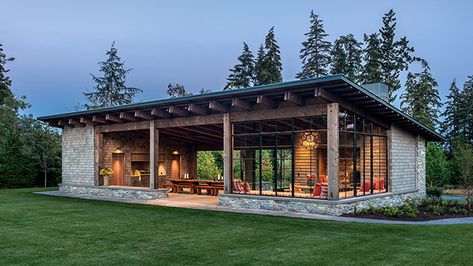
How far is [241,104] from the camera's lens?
13.2 m

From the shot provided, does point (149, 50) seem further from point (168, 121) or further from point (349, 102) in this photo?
point (349, 102)

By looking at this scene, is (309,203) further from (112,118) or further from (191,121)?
(112,118)

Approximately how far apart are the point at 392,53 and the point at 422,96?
476 cm

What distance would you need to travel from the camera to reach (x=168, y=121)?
1655 cm

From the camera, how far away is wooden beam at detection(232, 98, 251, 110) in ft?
42.9

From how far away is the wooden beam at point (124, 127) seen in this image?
17.6m

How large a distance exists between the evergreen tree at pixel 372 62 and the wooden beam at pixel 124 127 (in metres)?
21.6

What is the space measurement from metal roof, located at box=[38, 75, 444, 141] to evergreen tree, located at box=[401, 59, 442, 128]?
1862 cm

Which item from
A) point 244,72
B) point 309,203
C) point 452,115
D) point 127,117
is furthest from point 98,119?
point 452,115

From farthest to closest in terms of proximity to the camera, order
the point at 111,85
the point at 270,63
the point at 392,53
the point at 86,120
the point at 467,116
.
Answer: the point at 111,85, the point at 467,116, the point at 270,63, the point at 392,53, the point at 86,120

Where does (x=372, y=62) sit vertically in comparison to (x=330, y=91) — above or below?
above

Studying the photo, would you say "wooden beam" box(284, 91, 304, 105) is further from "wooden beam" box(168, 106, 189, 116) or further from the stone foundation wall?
the stone foundation wall

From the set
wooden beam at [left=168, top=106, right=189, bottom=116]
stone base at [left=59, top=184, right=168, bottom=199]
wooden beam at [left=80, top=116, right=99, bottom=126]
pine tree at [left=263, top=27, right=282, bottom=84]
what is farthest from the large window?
pine tree at [left=263, top=27, right=282, bottom=84]

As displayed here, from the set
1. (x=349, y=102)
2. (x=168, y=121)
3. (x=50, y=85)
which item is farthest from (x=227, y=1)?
(x=50, y=85)
